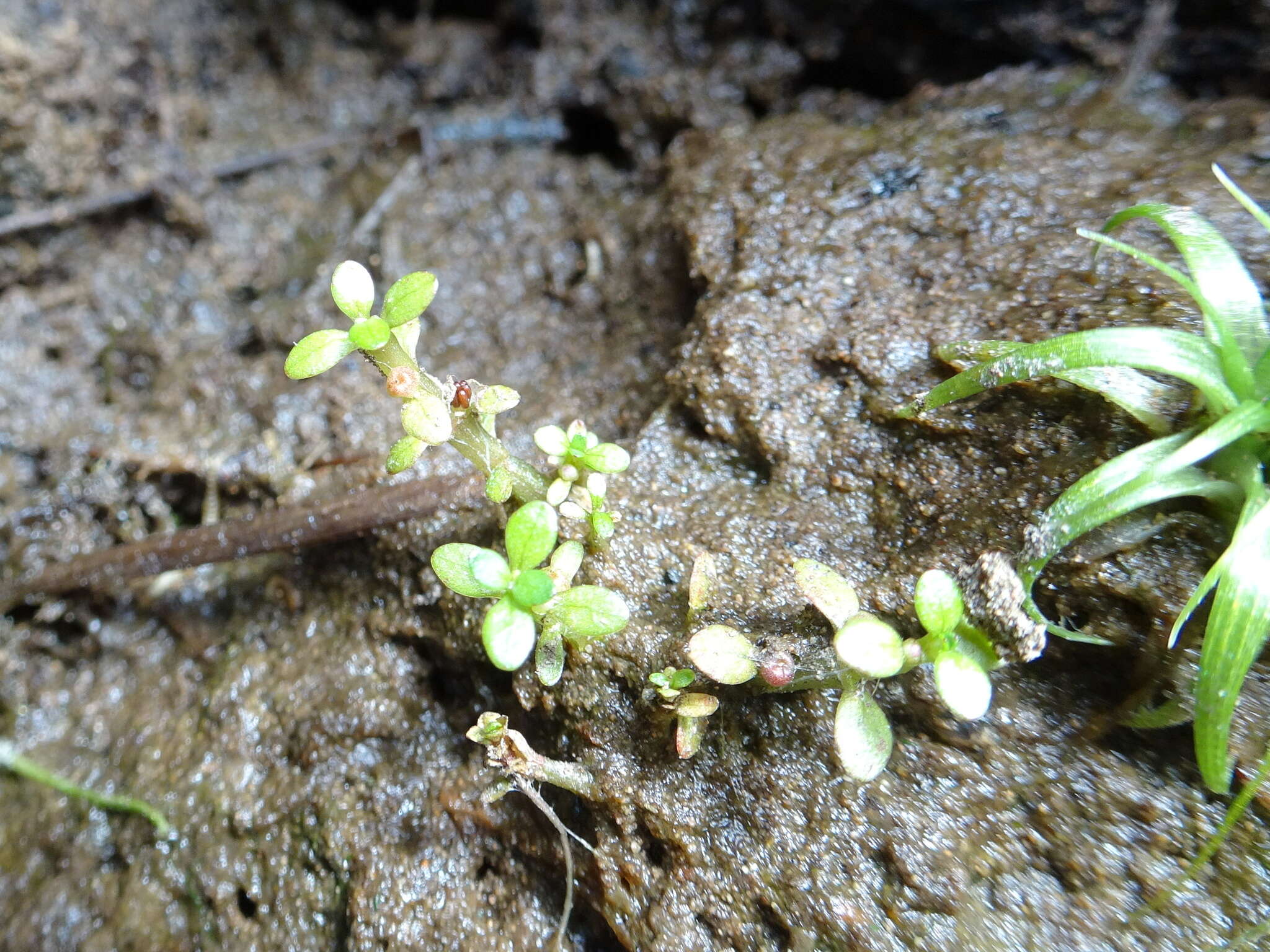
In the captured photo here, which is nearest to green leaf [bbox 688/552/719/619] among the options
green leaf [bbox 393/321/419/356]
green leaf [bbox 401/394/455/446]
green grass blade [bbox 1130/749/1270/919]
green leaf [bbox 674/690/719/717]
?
green leaf [bbox 674/690/719/717]

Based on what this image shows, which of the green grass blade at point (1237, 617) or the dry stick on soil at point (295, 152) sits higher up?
the green grass blade at point (1237, 617)

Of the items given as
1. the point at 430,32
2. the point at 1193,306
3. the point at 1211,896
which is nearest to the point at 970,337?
the point at 1193,306

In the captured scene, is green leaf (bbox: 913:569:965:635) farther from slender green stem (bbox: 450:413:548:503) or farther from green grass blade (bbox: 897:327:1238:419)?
slender green stem (bbox: 450:413:548:503)

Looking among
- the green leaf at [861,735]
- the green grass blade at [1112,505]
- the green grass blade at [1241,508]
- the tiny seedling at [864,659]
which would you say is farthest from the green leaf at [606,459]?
the green grass blade at [1241,508]

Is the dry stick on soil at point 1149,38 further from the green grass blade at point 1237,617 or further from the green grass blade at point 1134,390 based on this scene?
the green grass blade at point 1237,617

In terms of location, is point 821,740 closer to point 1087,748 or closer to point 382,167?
point 1087,748

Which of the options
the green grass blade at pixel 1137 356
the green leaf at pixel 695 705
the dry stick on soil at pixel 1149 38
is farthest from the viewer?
the dry stick on soil at pixel 1149 38

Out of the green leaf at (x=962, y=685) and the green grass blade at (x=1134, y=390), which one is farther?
the green grass blade at (x=1134, y=390)
